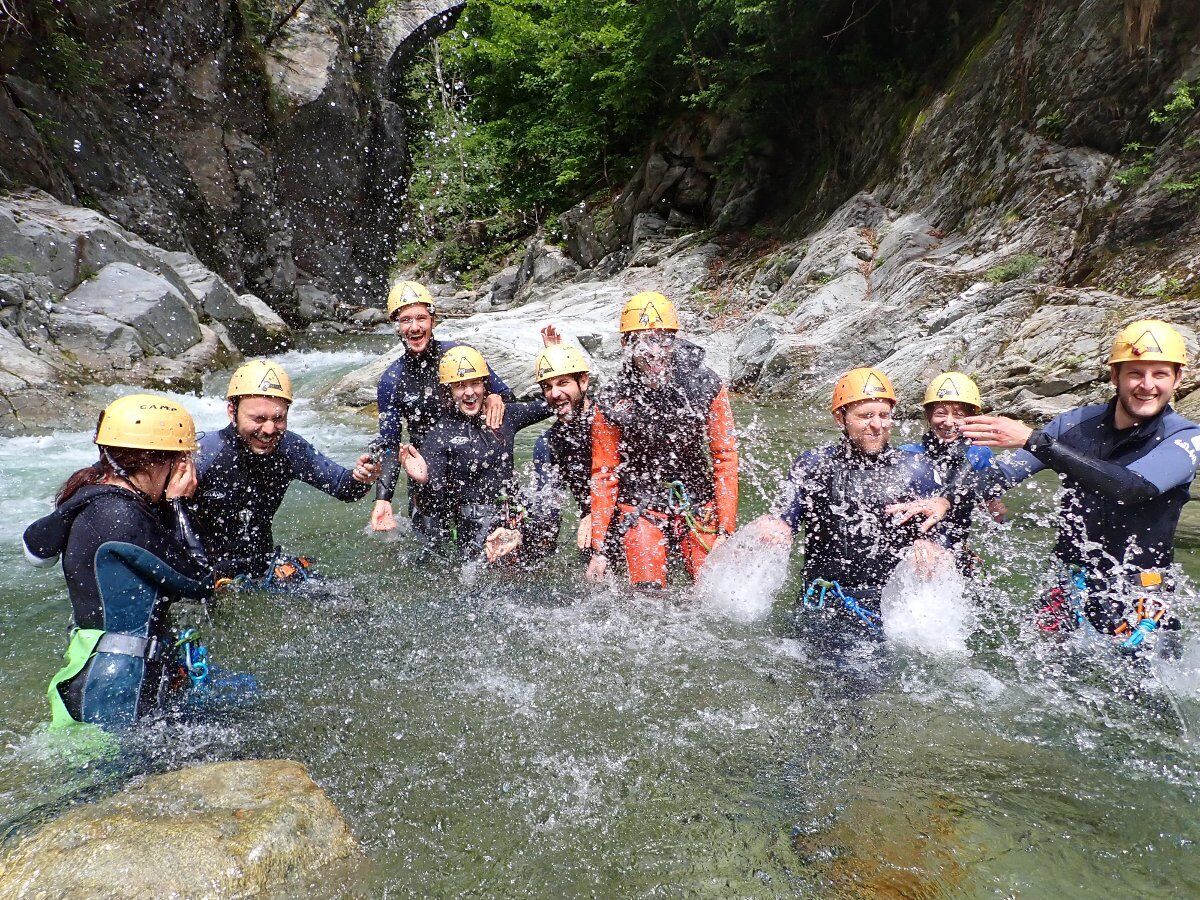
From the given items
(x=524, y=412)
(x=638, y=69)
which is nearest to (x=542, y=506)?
(x=524, y=412)

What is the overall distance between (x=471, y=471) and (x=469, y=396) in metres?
0.54

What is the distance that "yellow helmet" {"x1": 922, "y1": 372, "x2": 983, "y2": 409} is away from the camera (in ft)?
16.3

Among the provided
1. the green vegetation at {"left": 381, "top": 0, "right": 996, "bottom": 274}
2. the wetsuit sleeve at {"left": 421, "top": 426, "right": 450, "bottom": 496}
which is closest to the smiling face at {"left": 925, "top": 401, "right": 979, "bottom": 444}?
the wetsuit sleeve at {"left": 421, "top": 426, "right": 450, "bottom": 496}

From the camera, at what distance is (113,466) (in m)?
3.20

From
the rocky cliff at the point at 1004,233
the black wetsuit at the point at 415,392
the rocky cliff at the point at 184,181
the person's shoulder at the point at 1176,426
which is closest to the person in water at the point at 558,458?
the black wetsuit at the point at 415,392

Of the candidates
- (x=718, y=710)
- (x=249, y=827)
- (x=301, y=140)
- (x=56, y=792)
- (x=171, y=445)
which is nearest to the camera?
(x=249, y=827)

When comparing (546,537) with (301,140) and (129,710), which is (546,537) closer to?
(129,710)

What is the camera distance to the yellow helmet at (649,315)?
4980 millimetres

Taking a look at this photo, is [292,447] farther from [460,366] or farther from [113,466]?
[113,466]

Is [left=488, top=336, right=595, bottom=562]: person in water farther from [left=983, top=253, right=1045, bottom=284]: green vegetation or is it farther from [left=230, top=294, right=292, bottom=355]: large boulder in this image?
[left=230, top=294, right=292, bottom=355]: large boulder

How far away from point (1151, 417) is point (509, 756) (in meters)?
3.47

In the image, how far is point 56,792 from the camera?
303 cm

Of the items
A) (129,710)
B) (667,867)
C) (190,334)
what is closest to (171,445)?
(129,710)

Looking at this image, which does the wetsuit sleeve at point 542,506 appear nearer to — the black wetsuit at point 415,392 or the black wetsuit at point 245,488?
the black wetsuit at point 415,392
